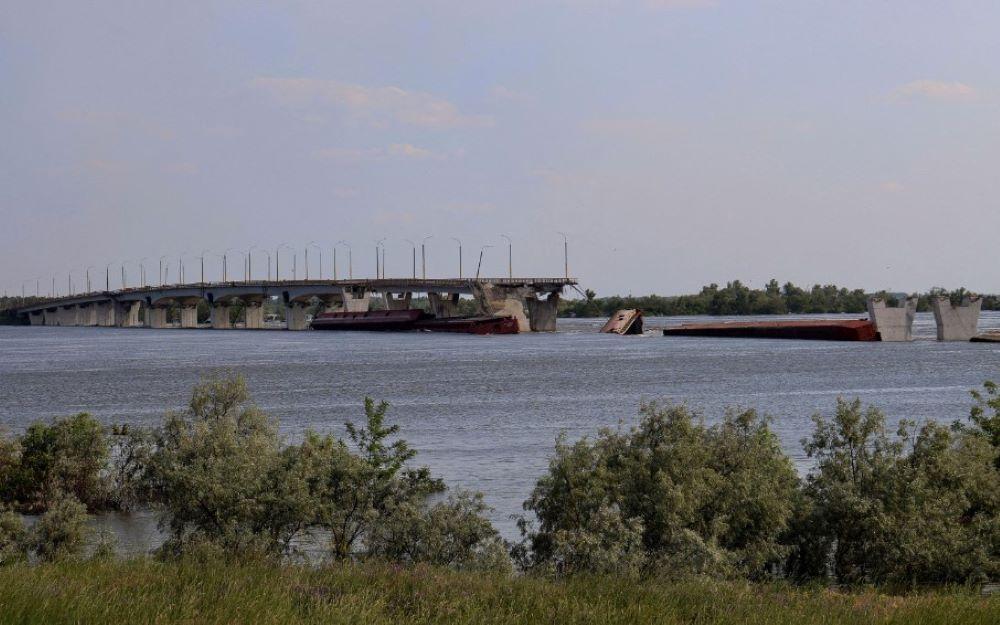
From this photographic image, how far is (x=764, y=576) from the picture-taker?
51.9 ft

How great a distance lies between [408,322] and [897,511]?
14665cm

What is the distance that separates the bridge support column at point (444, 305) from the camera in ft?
516

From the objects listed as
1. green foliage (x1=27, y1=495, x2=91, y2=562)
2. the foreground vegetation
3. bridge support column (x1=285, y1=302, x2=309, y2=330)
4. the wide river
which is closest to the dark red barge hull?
the wide river

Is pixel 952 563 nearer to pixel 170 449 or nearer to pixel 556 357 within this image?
pixel 170 449

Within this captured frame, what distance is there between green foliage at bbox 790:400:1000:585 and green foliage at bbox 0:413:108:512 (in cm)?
1494

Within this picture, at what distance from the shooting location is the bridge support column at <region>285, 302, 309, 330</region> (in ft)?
598

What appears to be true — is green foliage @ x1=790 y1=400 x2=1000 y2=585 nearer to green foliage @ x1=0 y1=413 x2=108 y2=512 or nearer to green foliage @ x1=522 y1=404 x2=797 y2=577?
green foliage @ x1=522 y1=404 x2=797 y2=577

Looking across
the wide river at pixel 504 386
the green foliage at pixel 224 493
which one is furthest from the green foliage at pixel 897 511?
the green foliage at pixel 224 493

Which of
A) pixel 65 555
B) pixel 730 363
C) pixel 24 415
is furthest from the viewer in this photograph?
pixel 730 363

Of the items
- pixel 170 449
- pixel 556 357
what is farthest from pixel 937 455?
pixel 556 357

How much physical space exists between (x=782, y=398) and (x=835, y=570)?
36401mm

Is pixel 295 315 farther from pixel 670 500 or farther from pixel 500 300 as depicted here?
pixel 670 500

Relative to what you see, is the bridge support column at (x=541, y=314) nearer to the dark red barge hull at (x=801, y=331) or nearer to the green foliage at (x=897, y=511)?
the dark red barge hull at (x=801, y=331)

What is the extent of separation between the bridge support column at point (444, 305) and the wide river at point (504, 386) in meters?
43.9
